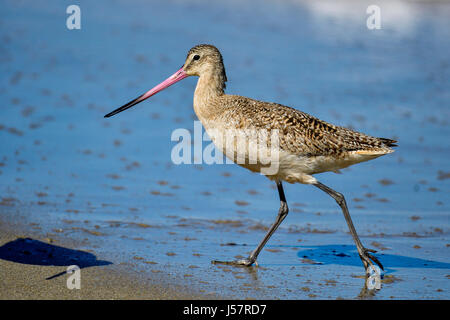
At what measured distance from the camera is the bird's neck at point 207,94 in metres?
6.63

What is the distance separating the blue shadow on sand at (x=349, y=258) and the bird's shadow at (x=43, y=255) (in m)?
1.93

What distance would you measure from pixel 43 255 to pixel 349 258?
9.18 ft

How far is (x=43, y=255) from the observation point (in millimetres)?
6098

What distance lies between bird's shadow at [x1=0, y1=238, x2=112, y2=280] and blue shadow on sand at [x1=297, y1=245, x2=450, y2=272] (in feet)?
6.32

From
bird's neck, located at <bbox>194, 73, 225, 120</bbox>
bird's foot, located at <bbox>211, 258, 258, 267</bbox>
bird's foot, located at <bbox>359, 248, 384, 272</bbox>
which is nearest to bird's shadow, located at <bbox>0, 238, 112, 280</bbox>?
bird's foot, located at <bbox>211, 258, 258, 267</bbox>

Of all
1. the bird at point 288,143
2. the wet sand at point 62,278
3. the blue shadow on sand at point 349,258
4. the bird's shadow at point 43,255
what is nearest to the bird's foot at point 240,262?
the bird at point 288,143

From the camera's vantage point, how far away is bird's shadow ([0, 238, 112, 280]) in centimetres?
590

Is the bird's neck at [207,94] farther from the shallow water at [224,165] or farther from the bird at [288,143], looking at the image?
the shallow water at [224,165]

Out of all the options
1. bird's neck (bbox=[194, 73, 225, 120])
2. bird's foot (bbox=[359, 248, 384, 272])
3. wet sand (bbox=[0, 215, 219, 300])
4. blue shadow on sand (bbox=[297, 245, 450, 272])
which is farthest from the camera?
bird's neck (bbox=[194, 73, 225, 120])

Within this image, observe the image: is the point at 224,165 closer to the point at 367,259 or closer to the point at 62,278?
the point at 367,259

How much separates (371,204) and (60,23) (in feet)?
37.6

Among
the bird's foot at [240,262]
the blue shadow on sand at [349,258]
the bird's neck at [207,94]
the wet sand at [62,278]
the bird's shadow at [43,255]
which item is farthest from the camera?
the bird's neck at [207,94]

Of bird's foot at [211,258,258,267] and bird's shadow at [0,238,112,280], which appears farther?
bird's foot at [211,258,258,267]

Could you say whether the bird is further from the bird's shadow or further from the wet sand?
the bird's shadow
